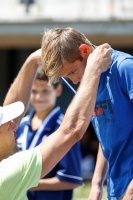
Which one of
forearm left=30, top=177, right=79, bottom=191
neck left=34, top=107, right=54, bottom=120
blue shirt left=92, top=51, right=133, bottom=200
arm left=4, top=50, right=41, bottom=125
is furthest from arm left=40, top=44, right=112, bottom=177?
neck left=34, top=107, right=54, bottom=120

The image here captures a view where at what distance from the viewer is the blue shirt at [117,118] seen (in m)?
3.16

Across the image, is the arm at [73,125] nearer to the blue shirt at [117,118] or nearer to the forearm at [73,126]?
the forearm at [73,126]

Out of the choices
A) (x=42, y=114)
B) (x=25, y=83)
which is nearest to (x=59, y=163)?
(x=42, y=114)

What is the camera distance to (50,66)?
3.21 m

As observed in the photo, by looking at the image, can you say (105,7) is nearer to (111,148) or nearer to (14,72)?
(14,72)

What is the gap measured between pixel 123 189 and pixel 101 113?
1.44ft

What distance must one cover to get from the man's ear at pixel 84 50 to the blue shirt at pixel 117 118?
145mm

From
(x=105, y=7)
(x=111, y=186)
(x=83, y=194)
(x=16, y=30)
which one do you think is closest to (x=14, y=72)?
(x=16, y=30)

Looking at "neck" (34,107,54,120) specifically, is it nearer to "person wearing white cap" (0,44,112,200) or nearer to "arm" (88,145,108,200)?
"arm" (88,145,108,200)

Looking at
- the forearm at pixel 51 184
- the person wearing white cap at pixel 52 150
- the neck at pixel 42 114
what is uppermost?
the person wearing white cap at pixel 52 150

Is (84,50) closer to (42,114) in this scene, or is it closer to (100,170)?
(100,170)

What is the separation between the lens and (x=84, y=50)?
321 cm

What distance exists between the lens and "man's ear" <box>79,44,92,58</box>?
3209 millimetres

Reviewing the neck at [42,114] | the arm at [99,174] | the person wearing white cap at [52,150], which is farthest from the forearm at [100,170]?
the neck at [42,114]
